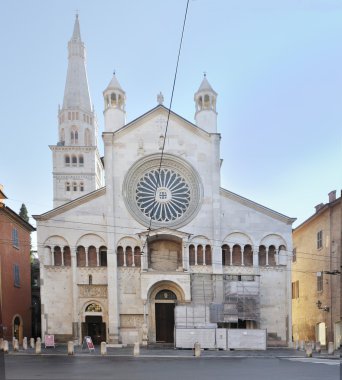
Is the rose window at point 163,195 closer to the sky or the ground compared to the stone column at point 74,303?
closer to the sky

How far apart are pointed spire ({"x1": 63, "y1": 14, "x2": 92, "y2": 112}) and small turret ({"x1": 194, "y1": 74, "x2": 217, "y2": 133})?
37.4m

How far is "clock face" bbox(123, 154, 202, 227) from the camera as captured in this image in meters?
36.3

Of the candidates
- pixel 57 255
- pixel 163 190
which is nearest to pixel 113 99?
pixel 163 190

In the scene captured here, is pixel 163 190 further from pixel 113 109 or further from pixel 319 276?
pixel 319 276

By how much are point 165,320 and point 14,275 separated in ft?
38.6

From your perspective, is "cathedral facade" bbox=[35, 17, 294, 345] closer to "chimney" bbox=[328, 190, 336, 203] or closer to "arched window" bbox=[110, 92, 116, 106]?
"arched window" bbox=[110, 92, 116, 106]

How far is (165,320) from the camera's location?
35.2m

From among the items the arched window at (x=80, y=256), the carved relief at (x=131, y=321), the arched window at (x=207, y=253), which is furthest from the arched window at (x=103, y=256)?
the arched window at (x=207, y=253)

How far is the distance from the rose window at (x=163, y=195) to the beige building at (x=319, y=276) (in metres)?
11.2

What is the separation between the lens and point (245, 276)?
116 feet

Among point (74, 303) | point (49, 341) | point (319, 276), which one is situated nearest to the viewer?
point (49, 341)

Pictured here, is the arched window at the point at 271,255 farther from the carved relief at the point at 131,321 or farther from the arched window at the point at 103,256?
the arched window at the point at 103,256

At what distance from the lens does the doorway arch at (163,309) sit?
34.7 m

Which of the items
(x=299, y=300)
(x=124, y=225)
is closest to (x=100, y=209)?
(x=124, y=225)
